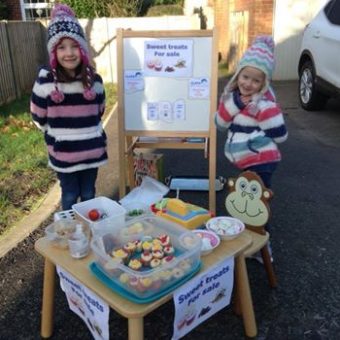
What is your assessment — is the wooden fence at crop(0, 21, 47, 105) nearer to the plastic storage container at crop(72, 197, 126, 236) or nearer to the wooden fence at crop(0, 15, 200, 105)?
the wooden fence at crop(0, 15, 200, 105)

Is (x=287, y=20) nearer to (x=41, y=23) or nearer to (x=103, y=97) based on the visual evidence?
(x=41, y=23)

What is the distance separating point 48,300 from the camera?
2.37 metres

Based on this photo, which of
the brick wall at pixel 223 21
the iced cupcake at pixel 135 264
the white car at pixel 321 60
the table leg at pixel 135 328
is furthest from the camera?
the brick wall at pixel 223 21

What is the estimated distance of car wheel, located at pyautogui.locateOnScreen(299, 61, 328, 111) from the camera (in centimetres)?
675

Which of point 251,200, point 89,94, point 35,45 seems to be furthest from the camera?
point 35,45

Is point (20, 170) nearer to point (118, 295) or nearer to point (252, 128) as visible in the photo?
point (252, 128)

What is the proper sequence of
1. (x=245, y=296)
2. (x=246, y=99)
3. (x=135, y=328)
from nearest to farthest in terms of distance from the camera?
(x=135, y=328)
(x=245, y=296)
(x=246, y=99)

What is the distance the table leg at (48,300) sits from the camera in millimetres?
2309

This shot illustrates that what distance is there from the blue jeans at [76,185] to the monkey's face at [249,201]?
3.64ft

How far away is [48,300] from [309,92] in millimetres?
5798

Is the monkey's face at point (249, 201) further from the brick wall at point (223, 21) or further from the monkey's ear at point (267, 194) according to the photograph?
the brick wall at point (223, 21)

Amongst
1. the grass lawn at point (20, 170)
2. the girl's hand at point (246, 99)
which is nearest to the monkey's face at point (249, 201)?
the girl's hand at point (246, 99)

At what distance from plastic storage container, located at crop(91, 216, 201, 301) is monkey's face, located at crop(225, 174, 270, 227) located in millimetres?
520

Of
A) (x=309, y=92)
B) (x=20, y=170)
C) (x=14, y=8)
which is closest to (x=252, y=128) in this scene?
(x=20, y=170)
